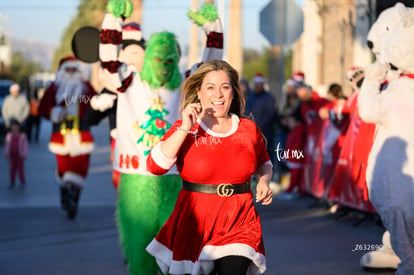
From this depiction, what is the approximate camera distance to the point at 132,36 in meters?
8.16

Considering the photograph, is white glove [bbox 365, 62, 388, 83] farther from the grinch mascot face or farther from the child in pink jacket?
the child in pink jacket

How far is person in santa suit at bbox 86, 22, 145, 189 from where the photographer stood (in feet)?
25.2

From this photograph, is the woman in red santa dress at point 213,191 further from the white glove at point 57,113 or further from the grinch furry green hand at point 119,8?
the white glove at point 57,113

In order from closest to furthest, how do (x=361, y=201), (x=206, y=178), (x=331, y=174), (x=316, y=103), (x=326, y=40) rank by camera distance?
(x=206, y=178), (x=361, y=201), (x=331, y=174), (x=316, y=103), (x=326, y=40)

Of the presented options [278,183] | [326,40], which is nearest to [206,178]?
[278,183]

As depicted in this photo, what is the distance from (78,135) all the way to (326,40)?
40.4 ft

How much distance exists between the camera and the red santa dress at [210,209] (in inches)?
201

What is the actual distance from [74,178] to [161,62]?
4693 millimetres

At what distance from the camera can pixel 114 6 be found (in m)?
7.11

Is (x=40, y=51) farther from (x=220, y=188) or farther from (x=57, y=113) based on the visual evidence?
(x=220, y=188)

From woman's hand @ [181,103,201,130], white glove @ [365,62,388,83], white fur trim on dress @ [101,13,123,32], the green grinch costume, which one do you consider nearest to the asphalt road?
the green grinch costume

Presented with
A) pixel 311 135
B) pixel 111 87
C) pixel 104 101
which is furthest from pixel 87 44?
pixel 311 135

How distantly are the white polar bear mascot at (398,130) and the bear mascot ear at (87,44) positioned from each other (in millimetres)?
2468

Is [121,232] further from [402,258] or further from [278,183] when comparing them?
[278,183]
